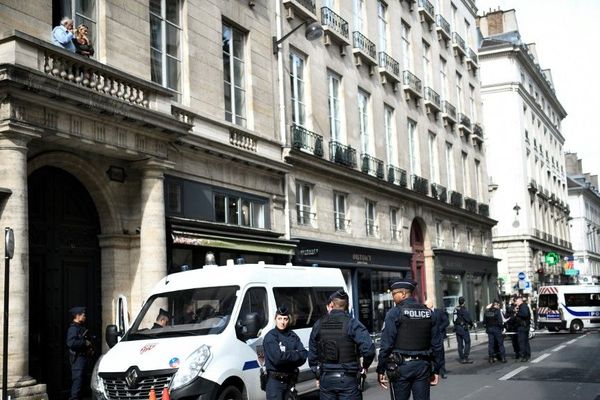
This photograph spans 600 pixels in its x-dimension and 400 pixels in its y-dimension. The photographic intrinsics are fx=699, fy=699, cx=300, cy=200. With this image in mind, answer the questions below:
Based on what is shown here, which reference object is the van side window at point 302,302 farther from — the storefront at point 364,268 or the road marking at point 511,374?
the storefront at point 364,268

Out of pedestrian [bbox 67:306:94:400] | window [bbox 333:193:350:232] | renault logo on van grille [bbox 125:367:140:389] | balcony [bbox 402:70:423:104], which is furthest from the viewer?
balcony [bbox 402:70:423:104]

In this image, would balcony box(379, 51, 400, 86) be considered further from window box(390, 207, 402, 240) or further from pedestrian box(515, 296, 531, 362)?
pedestrian box(515, 296, 531, 362)

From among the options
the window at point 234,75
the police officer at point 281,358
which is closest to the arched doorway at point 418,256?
the window at point 234,75

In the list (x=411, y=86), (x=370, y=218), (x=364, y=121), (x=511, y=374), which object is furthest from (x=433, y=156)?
(x=511, y=374)

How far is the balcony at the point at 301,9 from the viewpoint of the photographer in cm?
2134

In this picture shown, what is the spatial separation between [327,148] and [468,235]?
56.2 feet

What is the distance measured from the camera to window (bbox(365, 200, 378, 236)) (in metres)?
25.8

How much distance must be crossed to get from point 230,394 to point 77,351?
3492 mm

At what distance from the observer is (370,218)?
85.6ft

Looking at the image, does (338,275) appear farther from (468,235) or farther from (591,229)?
(591,229)

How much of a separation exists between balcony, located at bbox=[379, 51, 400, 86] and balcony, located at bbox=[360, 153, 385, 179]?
357 centimetres

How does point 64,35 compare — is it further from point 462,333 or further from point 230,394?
point 462,333

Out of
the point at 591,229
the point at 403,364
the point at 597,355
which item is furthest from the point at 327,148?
the point at 591,229

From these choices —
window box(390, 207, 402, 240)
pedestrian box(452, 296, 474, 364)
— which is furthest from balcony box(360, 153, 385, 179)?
pedestrian box(452, 296, 474, 364)
